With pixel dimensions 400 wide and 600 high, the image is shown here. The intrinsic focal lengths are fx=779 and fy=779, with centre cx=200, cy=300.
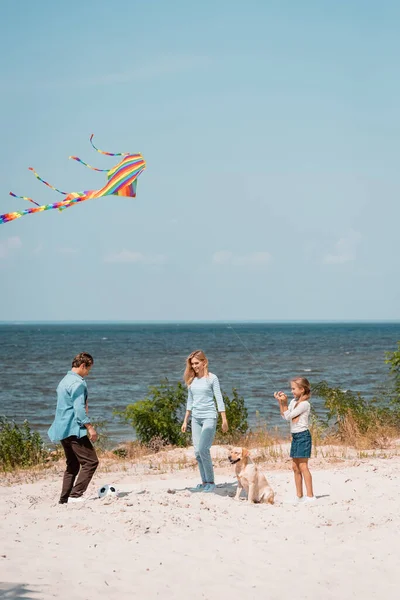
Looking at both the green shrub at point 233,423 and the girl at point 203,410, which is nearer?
the girl at point 203,410

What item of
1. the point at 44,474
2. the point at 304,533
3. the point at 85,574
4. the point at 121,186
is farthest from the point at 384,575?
the point at 44,474

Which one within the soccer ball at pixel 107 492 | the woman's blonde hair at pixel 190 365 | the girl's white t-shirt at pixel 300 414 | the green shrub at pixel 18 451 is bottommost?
the green shrub at pixel 18 451

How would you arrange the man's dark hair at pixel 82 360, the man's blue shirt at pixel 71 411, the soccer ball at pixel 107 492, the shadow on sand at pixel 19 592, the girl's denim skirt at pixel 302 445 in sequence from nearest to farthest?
1. the shadow on sand at pixel 19 592
2. the man's blue shirt at pixel 71 411
3. the man's dark hair at pixel 82 360
4. the girl's denim skirt at pixel 302 445
5. the soccer ball at pixel 107 492

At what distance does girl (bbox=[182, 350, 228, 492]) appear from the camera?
9.52m

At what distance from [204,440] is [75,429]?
1.67 meters

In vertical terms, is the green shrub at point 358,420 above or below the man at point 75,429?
below

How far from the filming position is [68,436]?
28.8 feet

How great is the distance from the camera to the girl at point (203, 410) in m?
9.52

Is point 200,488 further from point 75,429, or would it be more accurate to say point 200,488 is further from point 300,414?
point 75,429

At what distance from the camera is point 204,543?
7.48 m

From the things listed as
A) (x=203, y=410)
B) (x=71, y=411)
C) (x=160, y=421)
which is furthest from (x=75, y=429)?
(x=160, y=421)

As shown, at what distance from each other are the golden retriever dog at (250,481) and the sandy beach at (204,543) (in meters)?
0.17

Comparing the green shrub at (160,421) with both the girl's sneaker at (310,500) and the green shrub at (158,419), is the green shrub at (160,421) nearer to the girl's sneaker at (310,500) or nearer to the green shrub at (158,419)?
the green shrub at (158,419)

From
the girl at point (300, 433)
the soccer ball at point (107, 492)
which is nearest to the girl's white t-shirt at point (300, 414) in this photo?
the girl at point (300, 433)
